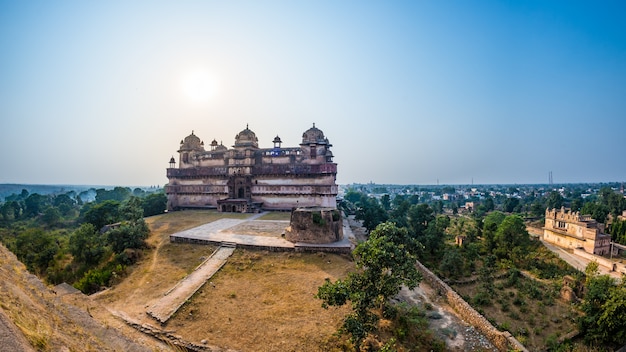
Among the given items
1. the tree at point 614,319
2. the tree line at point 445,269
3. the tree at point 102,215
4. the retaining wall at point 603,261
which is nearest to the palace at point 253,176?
the tree line at point 445,269

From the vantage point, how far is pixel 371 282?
1191 centimetres

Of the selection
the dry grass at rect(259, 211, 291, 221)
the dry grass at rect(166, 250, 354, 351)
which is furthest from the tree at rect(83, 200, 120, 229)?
the dry grass at rect(166, 250, 354, 351)

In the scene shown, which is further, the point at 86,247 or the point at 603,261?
the point at 603,261

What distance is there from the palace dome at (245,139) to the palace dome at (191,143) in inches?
241

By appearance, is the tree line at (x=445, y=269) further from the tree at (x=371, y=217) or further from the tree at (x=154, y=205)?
the tree at (x=154, y=205)

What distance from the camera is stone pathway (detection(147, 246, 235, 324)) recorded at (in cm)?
1239

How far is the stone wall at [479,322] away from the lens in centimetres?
1166

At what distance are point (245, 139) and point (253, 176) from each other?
5008mm

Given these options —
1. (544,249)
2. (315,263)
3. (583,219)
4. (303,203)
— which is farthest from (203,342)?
(583,219)

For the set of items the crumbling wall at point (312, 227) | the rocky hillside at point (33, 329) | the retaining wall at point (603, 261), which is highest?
the rocky hillside at point (33, 329)

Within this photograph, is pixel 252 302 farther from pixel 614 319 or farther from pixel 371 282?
pixel 614 319

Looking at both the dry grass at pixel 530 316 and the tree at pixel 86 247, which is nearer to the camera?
the dry grass at pixel 530 316

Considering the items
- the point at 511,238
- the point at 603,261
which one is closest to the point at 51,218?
the point at 511,238

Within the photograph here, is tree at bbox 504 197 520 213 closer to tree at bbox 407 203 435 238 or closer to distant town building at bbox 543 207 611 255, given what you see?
distant town building at bbox 543 207 611 255
